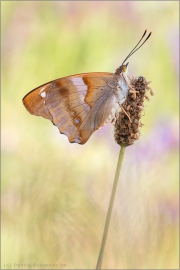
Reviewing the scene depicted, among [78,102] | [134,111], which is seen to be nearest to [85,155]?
[78,102]

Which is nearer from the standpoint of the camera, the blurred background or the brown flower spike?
the brown flower spike

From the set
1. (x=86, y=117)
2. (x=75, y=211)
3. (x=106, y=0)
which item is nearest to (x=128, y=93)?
(x=86, y=117)

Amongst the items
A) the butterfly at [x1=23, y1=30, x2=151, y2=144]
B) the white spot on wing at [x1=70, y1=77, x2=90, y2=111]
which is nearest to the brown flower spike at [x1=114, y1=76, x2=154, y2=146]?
the butterfly at [x1=23, y1=30, x2=151, y2=144]

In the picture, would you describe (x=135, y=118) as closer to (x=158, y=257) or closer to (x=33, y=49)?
(x=158, y=257)

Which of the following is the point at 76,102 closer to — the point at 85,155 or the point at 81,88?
the point at 81,88

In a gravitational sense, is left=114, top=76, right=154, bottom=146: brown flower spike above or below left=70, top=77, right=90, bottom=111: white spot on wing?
below

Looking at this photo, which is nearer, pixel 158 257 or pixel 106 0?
pixel 158 257

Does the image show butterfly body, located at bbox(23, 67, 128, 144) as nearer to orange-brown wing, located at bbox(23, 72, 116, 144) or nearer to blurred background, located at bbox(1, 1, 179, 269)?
orange-brown wing, located at bbox(23, 72, 116, 144)
